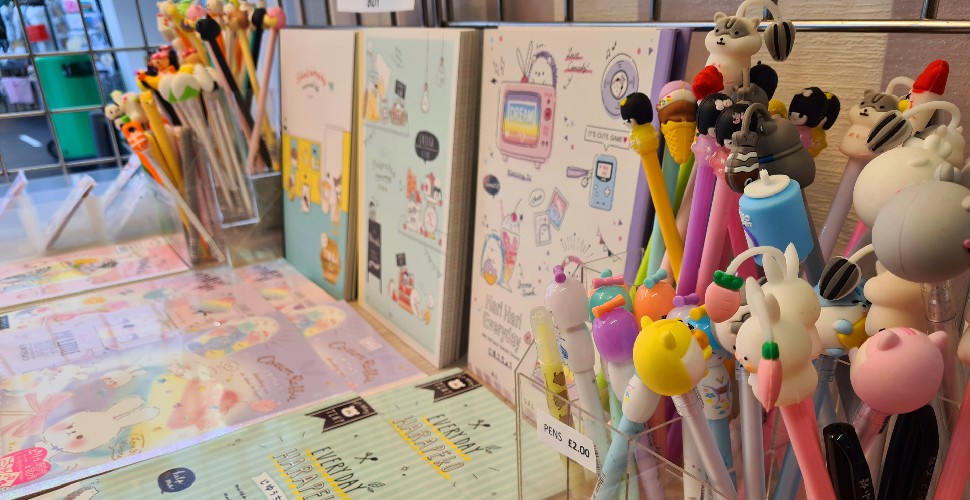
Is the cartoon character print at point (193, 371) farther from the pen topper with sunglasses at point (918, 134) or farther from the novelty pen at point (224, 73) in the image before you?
the pen topper with sunglasses at point (918, 134)

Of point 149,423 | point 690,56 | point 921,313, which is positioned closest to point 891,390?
point 921,313

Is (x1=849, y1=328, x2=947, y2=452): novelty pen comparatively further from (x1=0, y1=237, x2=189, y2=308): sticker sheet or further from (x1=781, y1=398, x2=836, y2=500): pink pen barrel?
(x1=0, y1=237, x2=189, y2=308): sticker sheet

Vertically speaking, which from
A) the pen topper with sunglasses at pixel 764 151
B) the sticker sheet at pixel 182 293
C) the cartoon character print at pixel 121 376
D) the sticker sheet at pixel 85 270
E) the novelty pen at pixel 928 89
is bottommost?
the sticker sheet at pixel 85 270

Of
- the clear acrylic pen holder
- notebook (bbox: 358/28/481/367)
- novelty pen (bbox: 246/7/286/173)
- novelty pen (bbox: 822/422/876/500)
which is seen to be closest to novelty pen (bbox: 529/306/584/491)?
the clear acrylic pen holder

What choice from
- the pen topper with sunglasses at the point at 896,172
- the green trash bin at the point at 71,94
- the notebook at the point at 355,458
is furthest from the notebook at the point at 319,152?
the green trash bin at the point at 71,94

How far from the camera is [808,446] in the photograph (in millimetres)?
391

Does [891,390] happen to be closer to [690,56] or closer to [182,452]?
[690,56]

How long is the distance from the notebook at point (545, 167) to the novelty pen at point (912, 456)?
0.31 m

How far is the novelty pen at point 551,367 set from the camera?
0.57 metres

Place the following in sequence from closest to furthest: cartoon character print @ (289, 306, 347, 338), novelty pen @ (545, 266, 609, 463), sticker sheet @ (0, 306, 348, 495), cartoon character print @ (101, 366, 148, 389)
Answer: novelty pen @ (545, 266, 609, 463) < sticker sheet @ (0, 306, 348, 495) < cartoon character print @ (101, 366, 148, 389) < cartoon character print @ (289, 306, 347, 338)

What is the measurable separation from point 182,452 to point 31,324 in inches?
19.9

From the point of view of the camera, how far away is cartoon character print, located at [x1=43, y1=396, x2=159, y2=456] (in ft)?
2.74

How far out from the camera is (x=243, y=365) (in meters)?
0.99

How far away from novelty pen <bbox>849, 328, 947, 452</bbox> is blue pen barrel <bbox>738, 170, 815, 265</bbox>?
7cm
